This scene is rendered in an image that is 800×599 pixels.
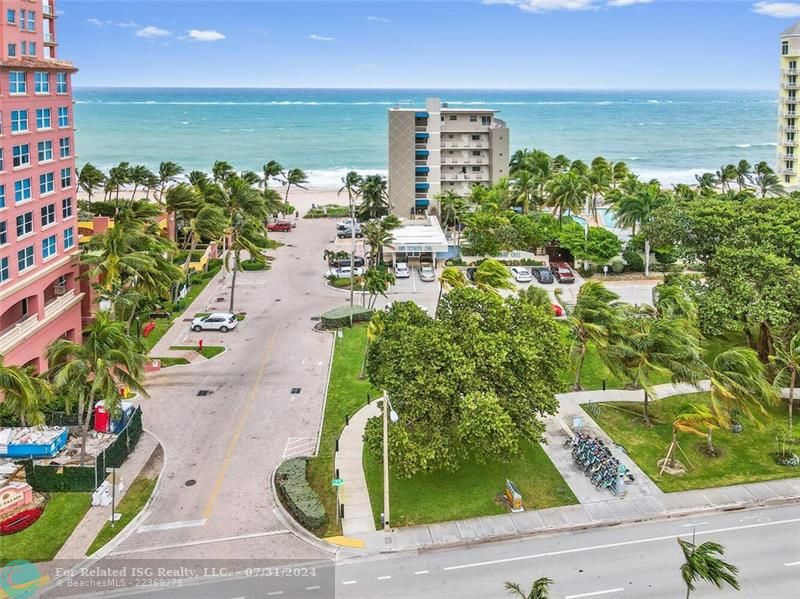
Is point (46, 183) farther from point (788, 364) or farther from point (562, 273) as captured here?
point (562, 273)

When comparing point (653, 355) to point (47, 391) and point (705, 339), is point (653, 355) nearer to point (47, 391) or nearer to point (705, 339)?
point (705, 339)

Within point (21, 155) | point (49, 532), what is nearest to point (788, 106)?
point (21, 155)

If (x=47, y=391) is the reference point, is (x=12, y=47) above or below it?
above

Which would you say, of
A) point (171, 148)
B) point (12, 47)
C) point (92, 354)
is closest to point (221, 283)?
point (12, 47)

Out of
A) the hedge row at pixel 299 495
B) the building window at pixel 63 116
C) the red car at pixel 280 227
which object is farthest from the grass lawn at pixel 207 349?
the red car at pixel 280 227

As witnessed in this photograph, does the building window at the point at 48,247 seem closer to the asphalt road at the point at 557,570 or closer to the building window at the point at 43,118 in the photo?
the building window at the point at 43,118
